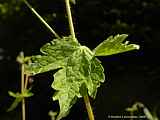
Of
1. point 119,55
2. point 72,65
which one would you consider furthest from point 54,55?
point 119,55

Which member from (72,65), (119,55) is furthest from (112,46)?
(119,55)

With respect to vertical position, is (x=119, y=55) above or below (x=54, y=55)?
above

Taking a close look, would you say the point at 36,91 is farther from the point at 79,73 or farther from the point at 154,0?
the point at 79,73

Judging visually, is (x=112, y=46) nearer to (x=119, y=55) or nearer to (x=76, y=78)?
(x=76, y=78)

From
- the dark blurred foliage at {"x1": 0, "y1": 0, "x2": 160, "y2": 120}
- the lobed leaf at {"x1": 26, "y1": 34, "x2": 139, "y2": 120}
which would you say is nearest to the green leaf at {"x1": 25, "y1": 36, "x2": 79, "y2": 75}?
the lobed leaf at {"x1": 26, "y1": 34, "x2": 139, "y2": 120}

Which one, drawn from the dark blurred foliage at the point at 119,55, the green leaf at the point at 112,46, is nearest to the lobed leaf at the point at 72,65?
the green leaf at the point at 112,46

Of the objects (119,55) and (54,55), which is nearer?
(54,55)

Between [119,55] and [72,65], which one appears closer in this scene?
[72,65]

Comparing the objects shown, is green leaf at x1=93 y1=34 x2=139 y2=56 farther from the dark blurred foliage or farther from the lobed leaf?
the dark blurred foliage

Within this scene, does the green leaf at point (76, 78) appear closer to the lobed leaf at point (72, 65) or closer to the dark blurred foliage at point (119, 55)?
the lobed leaf at point (72, 65)
